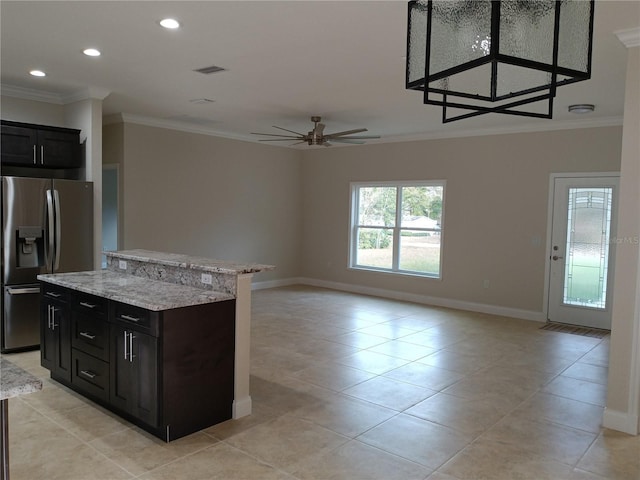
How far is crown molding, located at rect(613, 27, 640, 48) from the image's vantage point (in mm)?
3256

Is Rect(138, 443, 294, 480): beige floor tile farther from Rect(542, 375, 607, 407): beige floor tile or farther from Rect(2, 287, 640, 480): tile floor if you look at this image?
Rect(542, 375, 607, 407): beige floor tile

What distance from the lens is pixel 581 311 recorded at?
6555 mm

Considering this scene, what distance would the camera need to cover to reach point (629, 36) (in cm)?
329

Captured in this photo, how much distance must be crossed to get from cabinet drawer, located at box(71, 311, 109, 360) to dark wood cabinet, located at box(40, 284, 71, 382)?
0.12 m

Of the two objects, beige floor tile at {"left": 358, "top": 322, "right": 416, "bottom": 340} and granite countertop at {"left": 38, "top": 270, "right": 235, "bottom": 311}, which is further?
beige floor tile at {"left": 358, "top": 322, "right": 416, "bottom": 340}

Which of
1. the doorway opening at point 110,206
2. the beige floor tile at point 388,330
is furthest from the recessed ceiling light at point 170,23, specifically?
the doorway opening at point 110,206

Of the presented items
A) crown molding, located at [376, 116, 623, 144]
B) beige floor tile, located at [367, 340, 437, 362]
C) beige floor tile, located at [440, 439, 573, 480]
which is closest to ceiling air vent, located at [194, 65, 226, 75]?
beige floor tile, located at [367, 340, 437, 362]

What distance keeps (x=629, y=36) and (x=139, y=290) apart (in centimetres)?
373

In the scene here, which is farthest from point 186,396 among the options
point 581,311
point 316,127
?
point 581,311

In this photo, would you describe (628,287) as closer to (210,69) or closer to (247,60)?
(247,60)

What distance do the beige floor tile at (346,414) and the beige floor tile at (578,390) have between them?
1546 mm

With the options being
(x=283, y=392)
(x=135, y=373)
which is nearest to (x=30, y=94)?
(x=135, y=373)

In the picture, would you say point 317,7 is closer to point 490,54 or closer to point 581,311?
point 490,54

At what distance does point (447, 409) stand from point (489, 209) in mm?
4224
